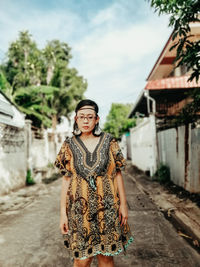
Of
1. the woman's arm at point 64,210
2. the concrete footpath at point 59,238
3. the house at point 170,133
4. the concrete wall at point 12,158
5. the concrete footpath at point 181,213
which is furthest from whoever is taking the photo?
the concrete wall at point 12,158

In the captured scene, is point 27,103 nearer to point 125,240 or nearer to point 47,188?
point 47,188

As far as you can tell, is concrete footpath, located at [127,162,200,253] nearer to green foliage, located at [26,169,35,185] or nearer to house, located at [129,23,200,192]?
house, located at [129,23,200,192]

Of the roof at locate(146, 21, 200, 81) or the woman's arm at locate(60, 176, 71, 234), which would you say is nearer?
the woman's arm at locate(60, 176, 71, 234)

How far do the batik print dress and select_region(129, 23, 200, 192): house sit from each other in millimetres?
2287

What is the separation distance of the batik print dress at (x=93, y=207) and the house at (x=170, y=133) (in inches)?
90.0

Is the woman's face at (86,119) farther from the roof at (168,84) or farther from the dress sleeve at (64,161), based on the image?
the roof at (168,84)

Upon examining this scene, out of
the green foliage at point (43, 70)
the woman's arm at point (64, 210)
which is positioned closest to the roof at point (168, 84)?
the woman's arm at point (64, 210)

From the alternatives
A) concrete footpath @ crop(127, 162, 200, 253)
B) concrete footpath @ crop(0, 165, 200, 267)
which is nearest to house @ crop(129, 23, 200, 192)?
concrete footpath @ crop(127, 162, 200, 253)

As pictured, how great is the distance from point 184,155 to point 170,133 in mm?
1447

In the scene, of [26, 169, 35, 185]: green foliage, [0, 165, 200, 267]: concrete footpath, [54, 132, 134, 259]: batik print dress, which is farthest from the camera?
[26, 169, 35, 185]: green foliage

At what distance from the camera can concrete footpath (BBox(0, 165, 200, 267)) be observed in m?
2.97

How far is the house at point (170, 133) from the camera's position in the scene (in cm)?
598

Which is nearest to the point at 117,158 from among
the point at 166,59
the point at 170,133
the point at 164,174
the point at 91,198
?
the point at 91,198

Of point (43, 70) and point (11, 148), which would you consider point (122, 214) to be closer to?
point (11, 148)
